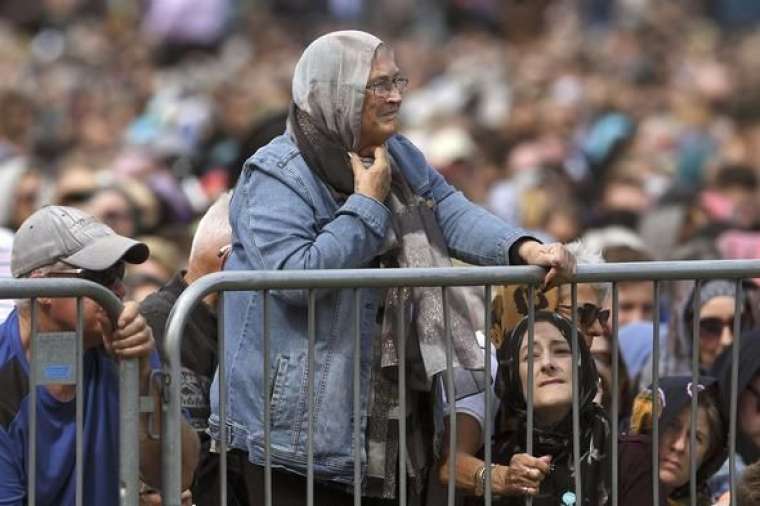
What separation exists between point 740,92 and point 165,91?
5264 mm

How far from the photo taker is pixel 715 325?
8.39m

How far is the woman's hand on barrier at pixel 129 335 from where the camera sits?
611cm

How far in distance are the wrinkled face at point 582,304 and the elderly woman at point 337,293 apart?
1.04ft

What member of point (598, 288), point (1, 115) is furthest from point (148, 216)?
point (598, 288)

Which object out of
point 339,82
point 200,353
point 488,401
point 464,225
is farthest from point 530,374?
point 200,353

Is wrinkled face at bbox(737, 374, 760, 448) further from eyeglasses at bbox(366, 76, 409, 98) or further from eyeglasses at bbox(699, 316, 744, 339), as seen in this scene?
eyeglasses at bbox(366, 76, 409, 98)

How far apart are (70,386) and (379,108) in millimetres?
1185

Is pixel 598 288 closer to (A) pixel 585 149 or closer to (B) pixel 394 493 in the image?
(B) pixel 394 493

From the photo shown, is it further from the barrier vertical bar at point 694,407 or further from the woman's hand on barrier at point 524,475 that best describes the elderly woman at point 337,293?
the barrier vertical bar at point 694,407

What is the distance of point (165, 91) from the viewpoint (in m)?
21.4

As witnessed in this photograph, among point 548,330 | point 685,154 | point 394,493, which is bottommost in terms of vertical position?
point 394,493

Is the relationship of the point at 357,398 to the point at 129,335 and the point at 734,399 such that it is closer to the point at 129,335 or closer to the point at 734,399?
the point at 129,335

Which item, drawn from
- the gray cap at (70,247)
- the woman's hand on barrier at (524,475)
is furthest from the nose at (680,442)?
the gray cap at (70,247)

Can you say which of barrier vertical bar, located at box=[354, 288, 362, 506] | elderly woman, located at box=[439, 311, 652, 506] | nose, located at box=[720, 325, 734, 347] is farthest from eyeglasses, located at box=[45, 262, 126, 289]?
nose, located at box=[720, 325, 734, 347]
